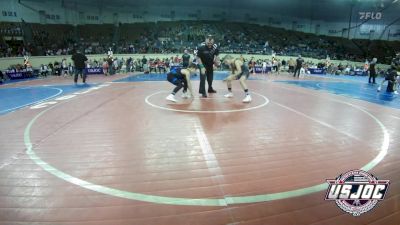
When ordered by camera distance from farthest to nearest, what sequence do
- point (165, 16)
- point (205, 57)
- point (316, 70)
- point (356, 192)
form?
point (165, 16)
point (316, 70)
point (205, 57)
point (356, 192)

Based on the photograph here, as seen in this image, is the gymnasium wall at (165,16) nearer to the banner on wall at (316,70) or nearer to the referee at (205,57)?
the banner on wall at (316,70)

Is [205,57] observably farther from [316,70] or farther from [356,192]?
[316,70]

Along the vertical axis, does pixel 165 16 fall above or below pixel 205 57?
above

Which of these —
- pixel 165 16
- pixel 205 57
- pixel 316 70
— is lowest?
pixel 316 70

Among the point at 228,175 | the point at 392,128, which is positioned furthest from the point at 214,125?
the point at 392,128

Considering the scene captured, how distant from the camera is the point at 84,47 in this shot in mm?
29047

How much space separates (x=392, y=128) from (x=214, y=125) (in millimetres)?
4269

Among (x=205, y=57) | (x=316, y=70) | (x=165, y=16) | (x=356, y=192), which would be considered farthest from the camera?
(x=165, y=16)

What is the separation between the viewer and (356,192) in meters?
2.75

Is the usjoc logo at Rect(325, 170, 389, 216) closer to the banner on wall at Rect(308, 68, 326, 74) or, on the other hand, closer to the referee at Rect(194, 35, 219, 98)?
the referee at Rect(194, 35, 219, 98)

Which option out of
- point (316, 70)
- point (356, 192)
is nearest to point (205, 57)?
point (356, 192)

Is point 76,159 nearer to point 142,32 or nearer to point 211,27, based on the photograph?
point 142,32

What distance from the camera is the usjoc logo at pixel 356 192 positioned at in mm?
2756

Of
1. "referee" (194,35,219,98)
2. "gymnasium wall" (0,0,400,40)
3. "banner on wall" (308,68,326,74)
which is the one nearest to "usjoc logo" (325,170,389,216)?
"referee" (194,35,219,98)
